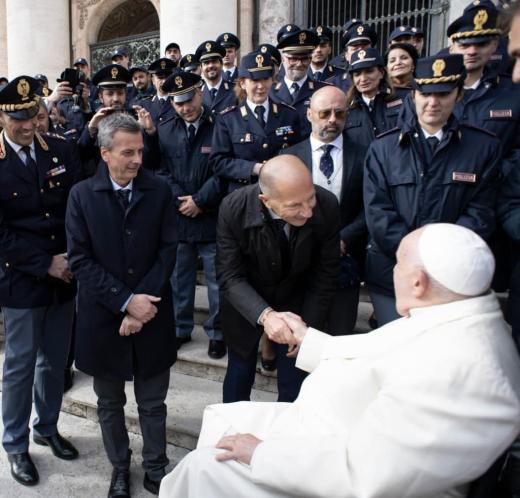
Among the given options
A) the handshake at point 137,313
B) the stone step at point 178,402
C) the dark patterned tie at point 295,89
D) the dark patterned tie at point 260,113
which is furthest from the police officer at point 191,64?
the handshake at point 137,313

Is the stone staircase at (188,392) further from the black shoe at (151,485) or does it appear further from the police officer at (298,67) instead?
the police officer at (298,67)

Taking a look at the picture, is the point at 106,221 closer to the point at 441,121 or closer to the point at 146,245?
the point at 146,245

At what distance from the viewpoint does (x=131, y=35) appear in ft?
41.5

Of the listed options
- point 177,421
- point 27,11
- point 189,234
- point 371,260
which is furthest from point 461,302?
point 27,11

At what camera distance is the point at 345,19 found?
29.7 feet

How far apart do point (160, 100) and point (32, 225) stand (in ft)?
9.25

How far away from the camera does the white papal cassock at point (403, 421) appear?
1.42 meters

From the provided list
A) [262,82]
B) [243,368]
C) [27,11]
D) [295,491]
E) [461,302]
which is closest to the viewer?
[461,302]

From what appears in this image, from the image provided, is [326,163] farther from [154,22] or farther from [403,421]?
[154,22]

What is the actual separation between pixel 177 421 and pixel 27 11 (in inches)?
407

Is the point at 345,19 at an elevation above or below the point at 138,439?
above

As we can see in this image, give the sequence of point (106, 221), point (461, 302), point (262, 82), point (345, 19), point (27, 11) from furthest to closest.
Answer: point (27, 11)
point (345, 19)
point (262, 82)
point (106, 221)
point (461, 302)

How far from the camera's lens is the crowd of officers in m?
2.86

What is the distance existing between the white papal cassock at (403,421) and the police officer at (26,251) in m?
1.73
